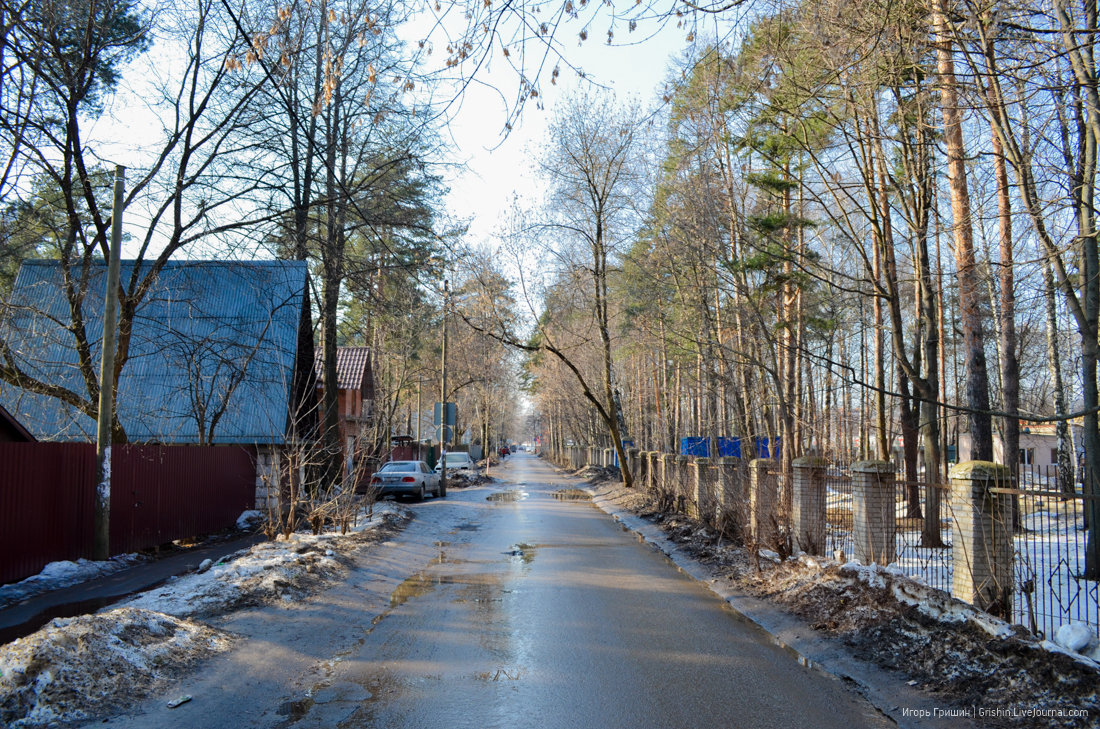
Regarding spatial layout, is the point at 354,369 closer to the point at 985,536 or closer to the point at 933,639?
the point at 985,536

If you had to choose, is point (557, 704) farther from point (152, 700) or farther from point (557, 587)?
point (557, 587)

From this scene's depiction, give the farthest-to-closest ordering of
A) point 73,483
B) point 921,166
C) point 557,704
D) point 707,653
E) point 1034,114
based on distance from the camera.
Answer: point 921,166 → point 73,483 → point 1034,114 → point 707,653 → point 557,704

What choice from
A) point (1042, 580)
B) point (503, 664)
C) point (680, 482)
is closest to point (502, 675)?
point (503, 664)

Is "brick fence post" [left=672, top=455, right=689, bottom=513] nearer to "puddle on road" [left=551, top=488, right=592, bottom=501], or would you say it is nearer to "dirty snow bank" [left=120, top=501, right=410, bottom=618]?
"puddle on road" [left=551, top=488, right=592, bottom=501]

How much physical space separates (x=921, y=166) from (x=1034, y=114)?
3.67 meters

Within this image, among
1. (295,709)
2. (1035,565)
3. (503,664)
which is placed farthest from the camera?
(1035,565)

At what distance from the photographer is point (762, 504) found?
12117mm

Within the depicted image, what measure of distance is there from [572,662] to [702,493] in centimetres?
1067

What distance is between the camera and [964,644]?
6371 millimetres

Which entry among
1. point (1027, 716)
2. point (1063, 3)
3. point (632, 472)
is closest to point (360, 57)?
point (1063, 3)

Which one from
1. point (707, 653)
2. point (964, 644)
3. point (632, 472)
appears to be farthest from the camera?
point (632, 472)

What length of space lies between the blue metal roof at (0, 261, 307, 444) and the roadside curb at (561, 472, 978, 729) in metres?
12.5

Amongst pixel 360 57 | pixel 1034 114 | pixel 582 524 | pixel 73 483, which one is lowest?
pixel 582 524

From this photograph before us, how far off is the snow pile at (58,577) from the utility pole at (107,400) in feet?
0.78
